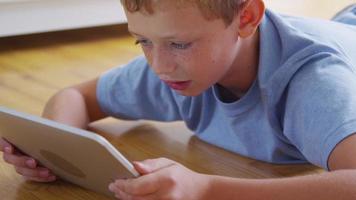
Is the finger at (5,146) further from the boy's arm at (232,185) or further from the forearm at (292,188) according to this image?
the forearm at (292,188)

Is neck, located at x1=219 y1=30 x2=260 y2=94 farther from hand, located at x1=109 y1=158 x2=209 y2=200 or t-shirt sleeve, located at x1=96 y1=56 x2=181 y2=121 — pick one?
hand, located at x1=109 y1=158 x2=209 y2=200

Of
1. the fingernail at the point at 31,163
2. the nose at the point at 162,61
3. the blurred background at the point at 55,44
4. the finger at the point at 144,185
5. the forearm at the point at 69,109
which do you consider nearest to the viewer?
the finger at the point at 144,185

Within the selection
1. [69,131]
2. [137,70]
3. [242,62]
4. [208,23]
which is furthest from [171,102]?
[69,131]

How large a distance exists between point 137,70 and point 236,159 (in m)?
0.24

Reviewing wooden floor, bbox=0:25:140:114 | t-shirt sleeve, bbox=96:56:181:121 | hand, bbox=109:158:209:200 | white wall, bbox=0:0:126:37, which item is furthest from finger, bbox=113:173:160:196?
white wall, bbox=0:0:126:37

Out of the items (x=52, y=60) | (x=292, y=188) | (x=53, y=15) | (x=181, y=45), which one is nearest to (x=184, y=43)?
(x=181, y=45)

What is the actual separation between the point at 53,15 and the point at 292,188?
4.28 feet

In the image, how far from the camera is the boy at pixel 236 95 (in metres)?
0.68

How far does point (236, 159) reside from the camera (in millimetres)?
984

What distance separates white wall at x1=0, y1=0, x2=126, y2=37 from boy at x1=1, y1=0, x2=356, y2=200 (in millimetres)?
753

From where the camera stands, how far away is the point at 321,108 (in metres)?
0.75

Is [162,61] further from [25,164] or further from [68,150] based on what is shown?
[25,164]

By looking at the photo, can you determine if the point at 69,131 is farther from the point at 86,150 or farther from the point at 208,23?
the point at 208,23

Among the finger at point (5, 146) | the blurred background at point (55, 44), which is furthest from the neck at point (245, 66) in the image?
the blurred background at point (55, 44)
